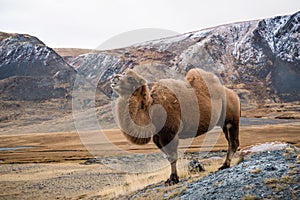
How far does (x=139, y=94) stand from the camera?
9.35m

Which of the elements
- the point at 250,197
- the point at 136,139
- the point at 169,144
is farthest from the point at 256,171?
the point at 136,139

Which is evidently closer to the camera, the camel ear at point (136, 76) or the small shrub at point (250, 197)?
the small shrub at point (250, 197)

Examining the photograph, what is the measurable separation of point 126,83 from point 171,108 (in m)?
1.39

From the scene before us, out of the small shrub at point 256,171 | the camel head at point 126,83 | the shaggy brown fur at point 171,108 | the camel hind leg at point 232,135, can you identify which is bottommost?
the small shrub at point 256,171

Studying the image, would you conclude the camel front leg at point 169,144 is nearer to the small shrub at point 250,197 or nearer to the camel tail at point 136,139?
the camel tail at point 136,139

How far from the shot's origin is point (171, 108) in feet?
31.3

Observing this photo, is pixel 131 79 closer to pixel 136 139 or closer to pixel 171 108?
pixel 171 108

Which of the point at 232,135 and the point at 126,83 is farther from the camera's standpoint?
the point at 232,135

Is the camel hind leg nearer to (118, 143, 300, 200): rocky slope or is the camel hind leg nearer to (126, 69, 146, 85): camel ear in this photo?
(118, 143, 300, 200): rocky slope

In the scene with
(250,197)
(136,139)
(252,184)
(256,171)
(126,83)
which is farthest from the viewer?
(136,139)

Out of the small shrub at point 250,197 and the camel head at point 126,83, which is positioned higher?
the camel head at point 126,83

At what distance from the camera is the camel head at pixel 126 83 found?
9.24 metres

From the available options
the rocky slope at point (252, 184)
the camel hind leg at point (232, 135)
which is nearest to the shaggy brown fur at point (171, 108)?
the camel hind leg at point (232, 135)

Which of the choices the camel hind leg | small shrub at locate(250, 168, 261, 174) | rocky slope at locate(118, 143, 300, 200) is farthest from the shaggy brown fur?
small shrub at locate(250, 168, 261, 174)
